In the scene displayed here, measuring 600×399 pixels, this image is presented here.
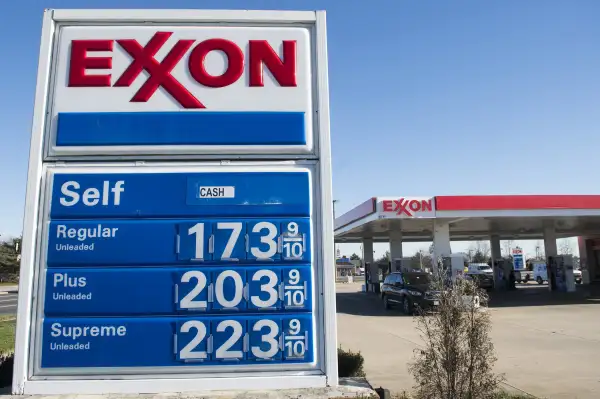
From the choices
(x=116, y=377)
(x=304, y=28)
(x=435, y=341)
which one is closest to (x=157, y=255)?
(x=116, y=377)

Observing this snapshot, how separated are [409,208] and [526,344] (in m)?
10.0

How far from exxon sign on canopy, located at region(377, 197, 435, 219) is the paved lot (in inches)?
176

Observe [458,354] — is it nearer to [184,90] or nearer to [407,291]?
[184,90]

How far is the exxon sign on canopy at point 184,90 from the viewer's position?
169 inches

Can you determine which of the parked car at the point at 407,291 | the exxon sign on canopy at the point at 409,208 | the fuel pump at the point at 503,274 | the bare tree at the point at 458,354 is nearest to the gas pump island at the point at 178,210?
the bare tree at the point at 458,354

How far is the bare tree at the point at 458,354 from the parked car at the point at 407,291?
14.0m

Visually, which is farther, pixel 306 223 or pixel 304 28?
pixel 304 28

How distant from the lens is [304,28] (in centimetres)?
459

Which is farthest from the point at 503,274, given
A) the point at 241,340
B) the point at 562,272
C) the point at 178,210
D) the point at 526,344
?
the point at 178,210

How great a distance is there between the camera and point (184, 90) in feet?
14.4

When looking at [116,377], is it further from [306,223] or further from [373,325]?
[373,325]

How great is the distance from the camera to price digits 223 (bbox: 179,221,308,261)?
4.11m

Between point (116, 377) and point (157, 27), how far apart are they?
Result: 3238 mm

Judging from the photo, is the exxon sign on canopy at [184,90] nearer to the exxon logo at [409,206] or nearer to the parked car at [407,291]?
the parked car at [407,291]
